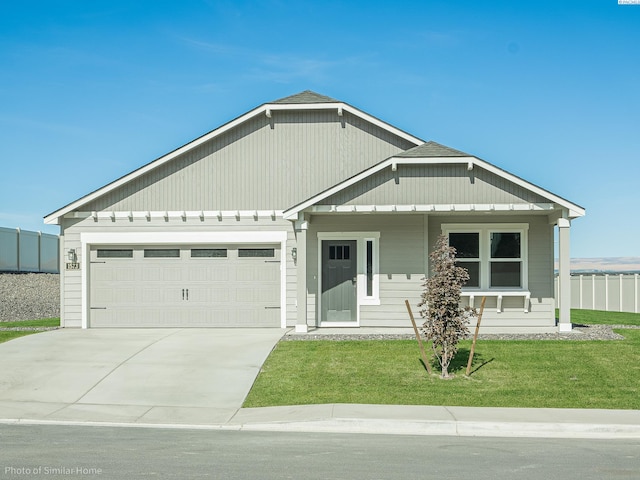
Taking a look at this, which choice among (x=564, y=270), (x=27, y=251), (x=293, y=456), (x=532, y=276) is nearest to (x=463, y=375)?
(x=564, y=270)

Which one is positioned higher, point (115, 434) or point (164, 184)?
point (164, 184)

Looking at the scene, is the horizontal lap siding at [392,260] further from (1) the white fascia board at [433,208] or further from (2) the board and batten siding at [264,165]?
(2) the board and batten siding at [264,165]

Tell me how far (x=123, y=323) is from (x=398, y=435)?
1222 centimetres

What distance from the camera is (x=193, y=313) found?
20359mm

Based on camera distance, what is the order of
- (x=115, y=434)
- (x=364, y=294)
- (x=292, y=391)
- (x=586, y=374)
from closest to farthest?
(x=115, y=434), (x=292, y=391), (x=586, y=374), (x=364, y=294)

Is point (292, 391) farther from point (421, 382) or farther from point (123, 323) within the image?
point (123, 323)

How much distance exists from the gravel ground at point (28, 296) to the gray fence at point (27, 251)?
1.36 metres

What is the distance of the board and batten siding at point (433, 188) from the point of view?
1845 cm

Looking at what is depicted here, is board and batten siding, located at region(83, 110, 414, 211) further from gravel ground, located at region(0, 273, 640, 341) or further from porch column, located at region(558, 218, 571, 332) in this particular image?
porch column, located at region(558, 218, 571, 332)

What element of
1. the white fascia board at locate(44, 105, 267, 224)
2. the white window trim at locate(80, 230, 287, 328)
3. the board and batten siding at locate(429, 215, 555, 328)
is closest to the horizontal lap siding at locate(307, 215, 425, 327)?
the board and batten siding at locate(429, 215, 555, 328)

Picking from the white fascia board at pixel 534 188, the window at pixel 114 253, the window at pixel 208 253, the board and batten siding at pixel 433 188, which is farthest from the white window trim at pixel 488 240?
the window at pixel 114 253

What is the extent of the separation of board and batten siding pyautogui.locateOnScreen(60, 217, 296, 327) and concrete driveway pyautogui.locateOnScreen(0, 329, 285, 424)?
1435mm

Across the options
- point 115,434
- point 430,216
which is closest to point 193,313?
point 430,216

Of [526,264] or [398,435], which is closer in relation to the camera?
[398,435]
